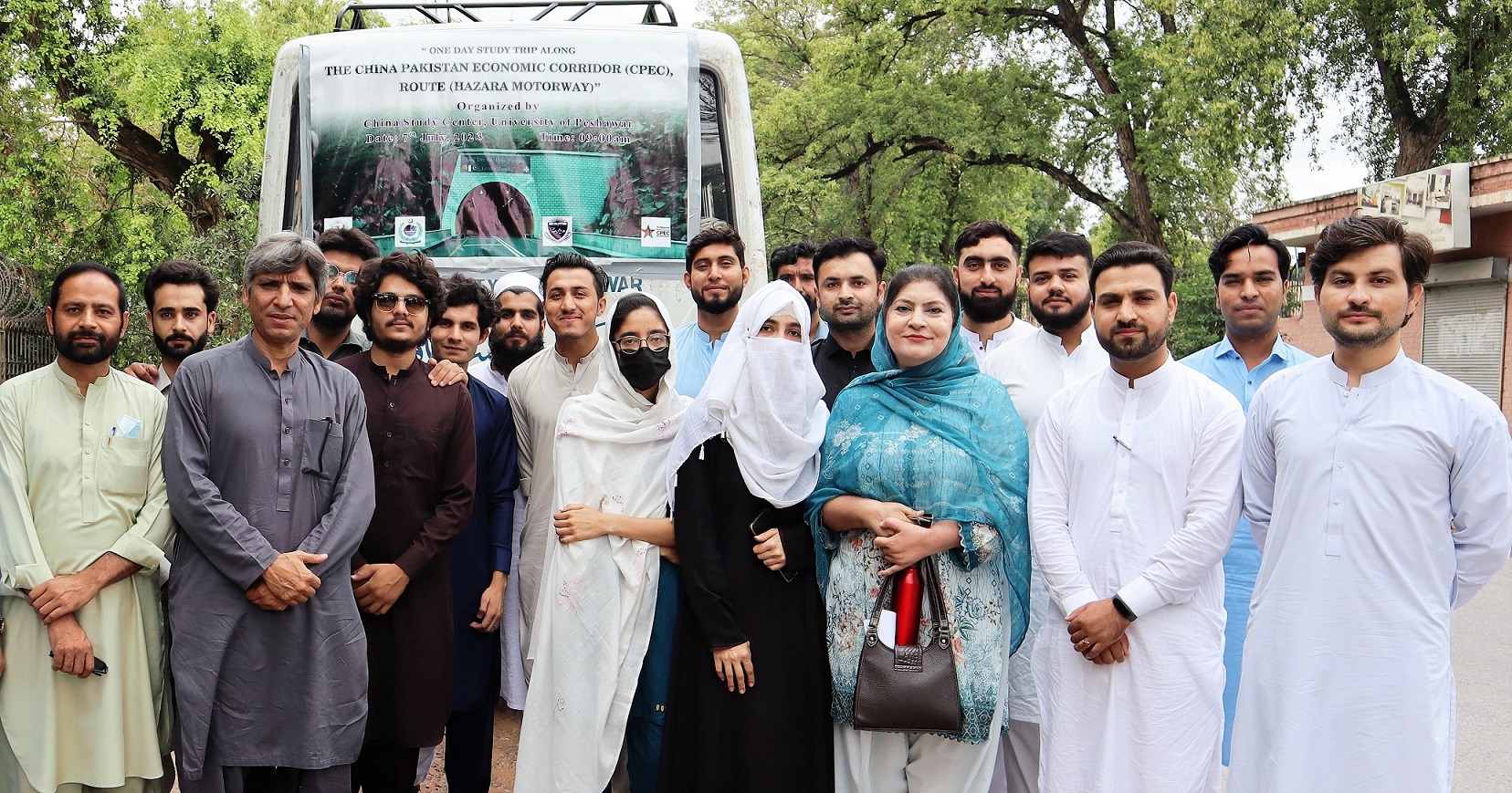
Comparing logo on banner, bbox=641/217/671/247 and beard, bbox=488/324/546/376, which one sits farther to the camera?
logo on banner, bbox=641/217/671/247

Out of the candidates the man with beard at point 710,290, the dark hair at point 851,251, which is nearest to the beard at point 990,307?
the dark hair at point 851,251

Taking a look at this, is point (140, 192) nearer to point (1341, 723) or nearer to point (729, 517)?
point (729, 517)

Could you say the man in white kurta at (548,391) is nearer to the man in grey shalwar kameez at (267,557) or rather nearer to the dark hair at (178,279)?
the man in grey shalwar kameez at (267,557)

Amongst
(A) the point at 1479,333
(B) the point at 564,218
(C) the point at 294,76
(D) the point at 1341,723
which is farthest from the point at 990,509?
(A) the point at 1479,333

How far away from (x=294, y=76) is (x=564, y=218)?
4.68 feet

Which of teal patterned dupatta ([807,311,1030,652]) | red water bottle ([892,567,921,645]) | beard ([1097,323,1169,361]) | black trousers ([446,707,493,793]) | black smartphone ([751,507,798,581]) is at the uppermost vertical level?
beard ([1097,323,1169,361])

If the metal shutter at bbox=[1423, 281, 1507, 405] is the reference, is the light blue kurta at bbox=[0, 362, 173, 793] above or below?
below

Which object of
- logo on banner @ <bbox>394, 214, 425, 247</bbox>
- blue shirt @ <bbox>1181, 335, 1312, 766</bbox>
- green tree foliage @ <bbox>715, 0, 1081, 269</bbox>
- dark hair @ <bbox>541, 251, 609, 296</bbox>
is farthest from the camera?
green tree foliage @ <bbox>715, 0, 1081, 269</bbox>

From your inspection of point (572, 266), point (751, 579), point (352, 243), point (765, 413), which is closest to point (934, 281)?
point (765, 413)

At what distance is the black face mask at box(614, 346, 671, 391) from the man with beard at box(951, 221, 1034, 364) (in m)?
1.33

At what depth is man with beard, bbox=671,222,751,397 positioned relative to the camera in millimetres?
4359

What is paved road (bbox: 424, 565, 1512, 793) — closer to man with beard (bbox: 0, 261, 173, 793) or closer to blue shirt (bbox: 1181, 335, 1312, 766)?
blue shirt (bbox: 1181, 335, 1312, 766)

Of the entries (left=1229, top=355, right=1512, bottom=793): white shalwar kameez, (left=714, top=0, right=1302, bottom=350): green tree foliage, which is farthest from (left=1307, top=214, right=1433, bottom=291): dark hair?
(left=714, top=0, right=1302, bottom=350): green tree foliage

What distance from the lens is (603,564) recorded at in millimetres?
3441
